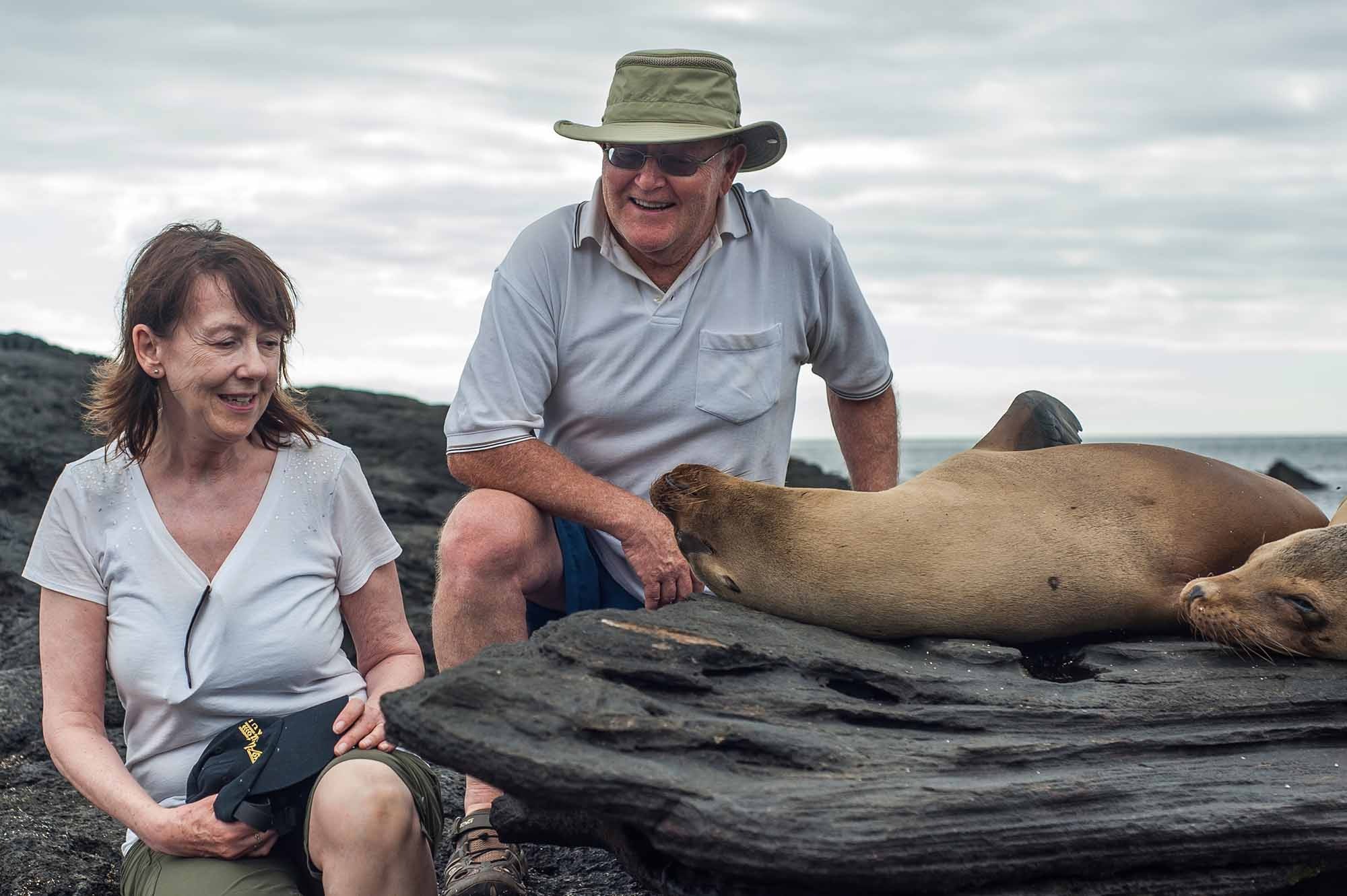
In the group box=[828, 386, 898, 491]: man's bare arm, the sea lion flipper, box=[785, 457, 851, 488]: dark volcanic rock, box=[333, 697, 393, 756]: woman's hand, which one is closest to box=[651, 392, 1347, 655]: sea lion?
the sea lion flipper

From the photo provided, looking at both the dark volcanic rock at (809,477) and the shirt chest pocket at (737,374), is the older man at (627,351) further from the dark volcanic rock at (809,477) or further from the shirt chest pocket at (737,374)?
the dark volcanic rock at (809,477)

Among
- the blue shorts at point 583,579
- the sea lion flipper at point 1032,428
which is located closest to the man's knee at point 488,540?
the blue shorts at point 583,579

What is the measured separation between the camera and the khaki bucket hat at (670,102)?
4.41m

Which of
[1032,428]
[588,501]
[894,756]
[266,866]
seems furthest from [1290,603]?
[266,866]

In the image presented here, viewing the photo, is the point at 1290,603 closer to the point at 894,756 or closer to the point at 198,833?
the point at 894,756

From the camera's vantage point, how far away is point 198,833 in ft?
10.4

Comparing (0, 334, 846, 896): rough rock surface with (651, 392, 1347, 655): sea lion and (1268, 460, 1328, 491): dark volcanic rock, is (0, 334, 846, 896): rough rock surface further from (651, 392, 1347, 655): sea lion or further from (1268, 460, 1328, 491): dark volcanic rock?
(1268, 460, 1328, 491): dark volcanic rock

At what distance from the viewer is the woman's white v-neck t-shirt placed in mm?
3422

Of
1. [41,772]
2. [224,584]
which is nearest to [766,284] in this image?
[224,584]

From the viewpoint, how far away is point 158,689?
3404 mm

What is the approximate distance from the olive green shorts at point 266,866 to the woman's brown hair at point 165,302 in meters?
1.02

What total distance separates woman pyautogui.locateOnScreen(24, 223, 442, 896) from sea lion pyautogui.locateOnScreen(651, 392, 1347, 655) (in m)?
1.01

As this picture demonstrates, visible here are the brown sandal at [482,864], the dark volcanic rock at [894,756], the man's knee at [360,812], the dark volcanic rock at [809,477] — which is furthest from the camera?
the dark volcanic rock at [809,477]

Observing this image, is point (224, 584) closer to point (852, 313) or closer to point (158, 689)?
point (158, 689)
